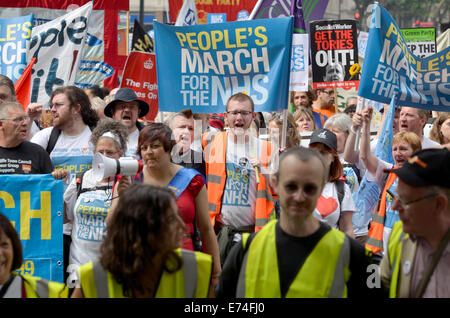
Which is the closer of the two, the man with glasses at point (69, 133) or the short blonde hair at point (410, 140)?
the short blonde hair at point (410, 140)

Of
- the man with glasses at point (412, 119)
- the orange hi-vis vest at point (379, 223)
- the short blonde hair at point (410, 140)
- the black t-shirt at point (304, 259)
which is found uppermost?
the man with glasses at point (412, 119)

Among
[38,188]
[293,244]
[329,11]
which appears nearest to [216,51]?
[38,188]

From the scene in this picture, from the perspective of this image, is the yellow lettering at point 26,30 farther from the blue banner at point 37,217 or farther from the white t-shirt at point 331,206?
the white t-shirt at point 331,206

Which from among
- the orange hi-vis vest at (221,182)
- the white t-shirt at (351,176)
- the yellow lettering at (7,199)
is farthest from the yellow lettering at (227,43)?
the yellow lettering at (7,199)

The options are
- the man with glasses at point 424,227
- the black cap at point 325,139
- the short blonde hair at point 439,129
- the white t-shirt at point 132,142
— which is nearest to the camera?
the man with glasses at point 424,227

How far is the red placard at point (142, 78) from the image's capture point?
9805 millimetres

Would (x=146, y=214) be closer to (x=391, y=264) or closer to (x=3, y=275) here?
(x=3, y=275)

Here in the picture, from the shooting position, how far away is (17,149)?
227 inches

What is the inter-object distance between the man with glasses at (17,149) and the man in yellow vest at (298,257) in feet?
9.35

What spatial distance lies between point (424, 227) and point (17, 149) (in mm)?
3717

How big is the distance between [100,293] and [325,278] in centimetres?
99

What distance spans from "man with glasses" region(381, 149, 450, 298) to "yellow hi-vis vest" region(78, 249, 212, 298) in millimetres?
853

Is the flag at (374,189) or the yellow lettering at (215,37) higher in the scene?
the yellow lettering at (215,37)

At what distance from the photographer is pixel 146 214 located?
312 cm
